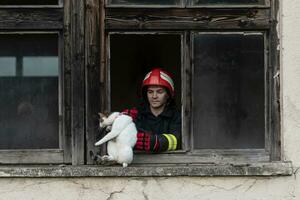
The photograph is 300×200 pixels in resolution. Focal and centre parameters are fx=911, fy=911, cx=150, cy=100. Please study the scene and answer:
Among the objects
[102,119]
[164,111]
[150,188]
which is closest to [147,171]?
[150,188]

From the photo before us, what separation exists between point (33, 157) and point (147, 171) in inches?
28.7

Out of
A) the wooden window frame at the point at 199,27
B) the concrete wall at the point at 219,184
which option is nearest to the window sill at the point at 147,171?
the concrete wall at the point at 219,184

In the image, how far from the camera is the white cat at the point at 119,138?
5555 mm

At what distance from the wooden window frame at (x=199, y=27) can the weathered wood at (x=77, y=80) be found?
5.6 inches

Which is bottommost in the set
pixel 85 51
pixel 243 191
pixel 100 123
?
pixel 243 191

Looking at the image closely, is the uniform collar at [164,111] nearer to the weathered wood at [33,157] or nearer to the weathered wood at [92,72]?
the weathered wood at [92,72]

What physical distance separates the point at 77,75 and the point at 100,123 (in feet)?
1.10

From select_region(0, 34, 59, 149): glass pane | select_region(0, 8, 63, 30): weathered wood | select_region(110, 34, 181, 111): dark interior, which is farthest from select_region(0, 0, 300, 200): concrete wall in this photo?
select_region(110, 34, 181, 111): dark interior

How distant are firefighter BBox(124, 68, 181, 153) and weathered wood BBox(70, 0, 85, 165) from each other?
0.38 m

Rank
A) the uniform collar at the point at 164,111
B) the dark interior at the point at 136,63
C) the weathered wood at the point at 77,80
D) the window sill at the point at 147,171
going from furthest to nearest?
the dark interior at the point at 136,63, the uniform collar at the point at 164,111, the weathered wood at the point at 77,80, the window sill at the point at 147,171

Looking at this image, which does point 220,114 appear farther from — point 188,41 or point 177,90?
point 177,90

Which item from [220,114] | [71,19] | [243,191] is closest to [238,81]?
[220,114]

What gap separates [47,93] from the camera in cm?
577

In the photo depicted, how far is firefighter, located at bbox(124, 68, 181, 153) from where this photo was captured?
588 centimetres
